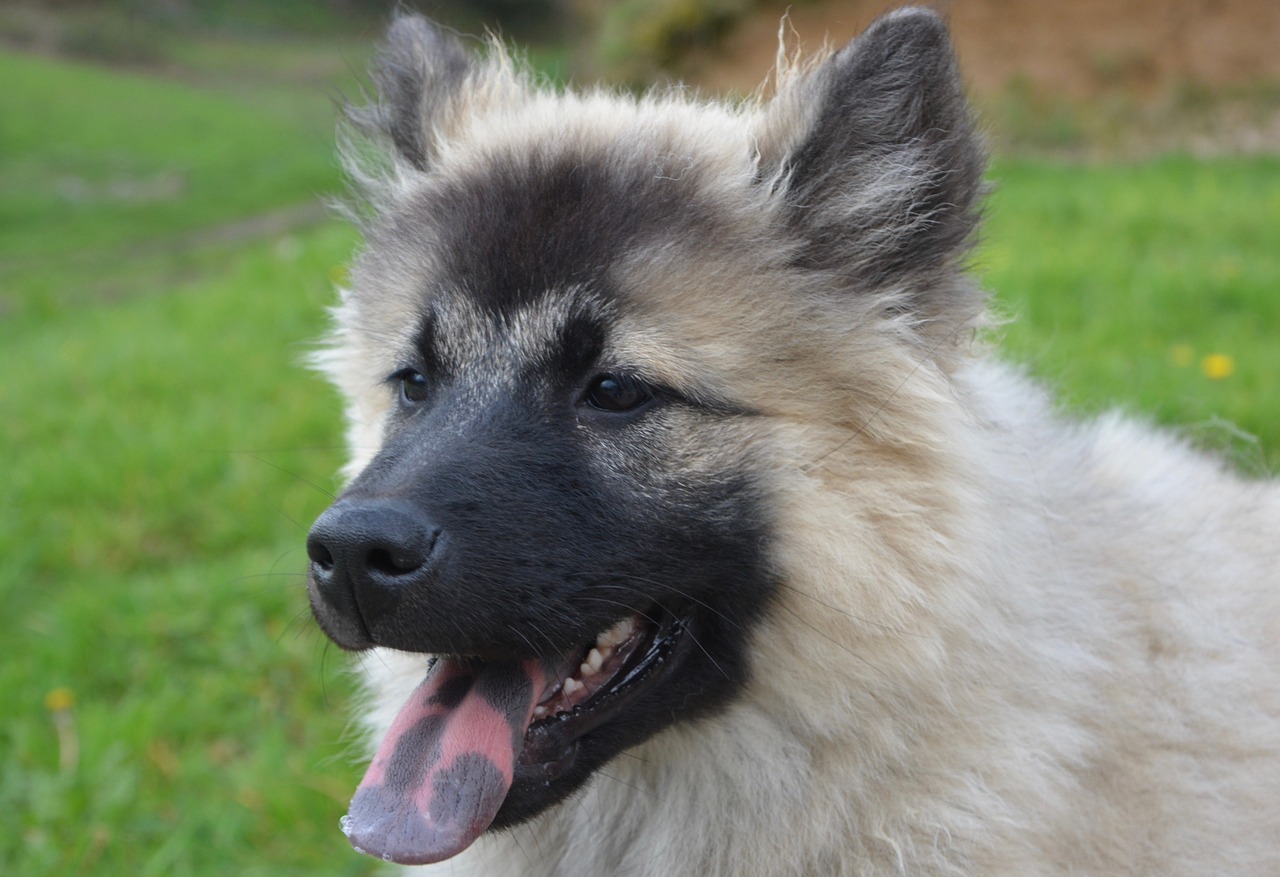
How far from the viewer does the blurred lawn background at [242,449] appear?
3.95 m

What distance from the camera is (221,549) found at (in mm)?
5363

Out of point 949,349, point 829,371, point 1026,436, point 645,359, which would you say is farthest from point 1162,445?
point 645,359

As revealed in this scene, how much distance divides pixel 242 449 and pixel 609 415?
3829 mm

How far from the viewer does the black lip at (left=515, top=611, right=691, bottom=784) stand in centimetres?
244

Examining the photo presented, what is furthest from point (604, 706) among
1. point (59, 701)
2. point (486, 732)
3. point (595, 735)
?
point (59, 701)

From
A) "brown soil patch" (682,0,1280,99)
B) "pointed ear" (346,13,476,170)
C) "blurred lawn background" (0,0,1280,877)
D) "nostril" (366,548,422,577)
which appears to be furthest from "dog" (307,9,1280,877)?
"brown soil patch" (682,0,1280,99)

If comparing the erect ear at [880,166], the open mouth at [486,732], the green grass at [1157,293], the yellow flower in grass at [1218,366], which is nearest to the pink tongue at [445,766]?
the open mouth at [486,732]

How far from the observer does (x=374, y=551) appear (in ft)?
7.34

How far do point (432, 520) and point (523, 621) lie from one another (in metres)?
0.26

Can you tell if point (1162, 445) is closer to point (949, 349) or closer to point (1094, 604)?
point (1094, 604)

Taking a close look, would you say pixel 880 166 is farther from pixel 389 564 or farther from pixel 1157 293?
pixel 1157 293

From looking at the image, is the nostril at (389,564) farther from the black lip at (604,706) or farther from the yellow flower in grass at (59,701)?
the yellow flower in grass at (59,701)

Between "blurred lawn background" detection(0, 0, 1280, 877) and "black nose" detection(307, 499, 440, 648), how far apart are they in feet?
4.52

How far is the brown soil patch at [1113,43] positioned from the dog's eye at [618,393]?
9068 mm
